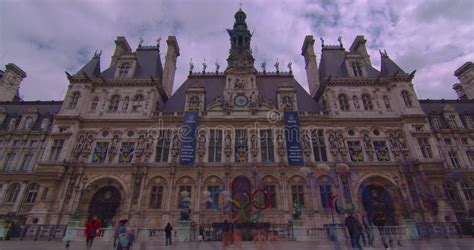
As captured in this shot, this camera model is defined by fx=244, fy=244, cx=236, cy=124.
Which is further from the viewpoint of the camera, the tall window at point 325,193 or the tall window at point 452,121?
the tall window at point 452,121

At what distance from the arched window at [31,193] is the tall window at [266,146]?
24.6m

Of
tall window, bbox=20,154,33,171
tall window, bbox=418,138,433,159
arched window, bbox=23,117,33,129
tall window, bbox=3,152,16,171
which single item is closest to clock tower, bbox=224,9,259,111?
tall window, bbox=418,138,433,159

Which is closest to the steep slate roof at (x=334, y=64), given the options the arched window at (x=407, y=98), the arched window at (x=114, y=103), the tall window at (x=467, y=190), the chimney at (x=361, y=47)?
the chimney at (x=361, y=47)

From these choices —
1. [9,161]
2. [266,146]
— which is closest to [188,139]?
[266,146]

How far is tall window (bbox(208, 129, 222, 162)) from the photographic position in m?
24.0

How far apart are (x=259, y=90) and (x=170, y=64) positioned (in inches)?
517

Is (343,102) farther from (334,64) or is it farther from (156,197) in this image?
(156,197)

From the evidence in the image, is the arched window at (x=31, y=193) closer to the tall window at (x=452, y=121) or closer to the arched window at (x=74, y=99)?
the arched window at (x=74, y=99)

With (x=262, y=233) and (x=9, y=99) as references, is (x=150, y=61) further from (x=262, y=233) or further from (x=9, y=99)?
(x=262, y=233)

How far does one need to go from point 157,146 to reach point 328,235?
1725cm

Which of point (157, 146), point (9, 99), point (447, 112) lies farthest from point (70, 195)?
point (447, 112)

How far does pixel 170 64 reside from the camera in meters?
33.8

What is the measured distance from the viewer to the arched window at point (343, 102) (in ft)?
89.2

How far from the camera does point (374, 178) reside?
23.5 m
